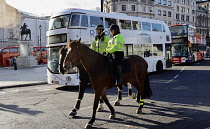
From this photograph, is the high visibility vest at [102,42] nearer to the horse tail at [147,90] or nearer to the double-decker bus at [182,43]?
the horse tail at [147,90]

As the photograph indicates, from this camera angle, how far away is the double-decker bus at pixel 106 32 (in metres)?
10.8

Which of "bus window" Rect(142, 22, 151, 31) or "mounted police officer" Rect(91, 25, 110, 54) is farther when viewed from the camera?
"bus window" Rect(142, 22, 151, 31)

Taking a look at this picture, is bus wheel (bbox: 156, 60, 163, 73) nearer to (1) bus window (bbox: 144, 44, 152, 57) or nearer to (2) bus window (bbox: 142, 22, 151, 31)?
(1) bus window (bbox: 144, 44, 152, 57)

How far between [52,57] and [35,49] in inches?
1246

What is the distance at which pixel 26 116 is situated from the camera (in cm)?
607

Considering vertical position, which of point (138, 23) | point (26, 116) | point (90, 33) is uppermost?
point (138, 23)

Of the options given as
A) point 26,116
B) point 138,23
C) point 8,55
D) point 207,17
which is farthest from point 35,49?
point 207,17

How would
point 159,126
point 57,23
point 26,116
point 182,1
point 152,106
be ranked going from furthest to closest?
point 182,1, point 57,23, point 152,106, point 26,116, point 159,126

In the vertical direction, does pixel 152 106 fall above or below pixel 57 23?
below

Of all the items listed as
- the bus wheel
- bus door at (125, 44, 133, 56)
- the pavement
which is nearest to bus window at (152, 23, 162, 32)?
the bus wheel

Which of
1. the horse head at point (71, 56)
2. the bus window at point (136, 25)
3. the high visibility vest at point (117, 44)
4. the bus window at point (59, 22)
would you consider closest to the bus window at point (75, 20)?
the bus window at point (59, 22)

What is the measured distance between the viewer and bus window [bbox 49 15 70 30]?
10883 mm

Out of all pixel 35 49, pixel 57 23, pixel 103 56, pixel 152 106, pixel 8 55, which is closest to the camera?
pixel 103 56

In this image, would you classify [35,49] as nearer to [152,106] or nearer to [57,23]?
[57,23]
